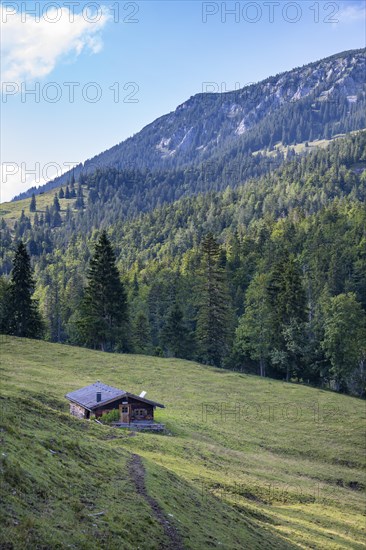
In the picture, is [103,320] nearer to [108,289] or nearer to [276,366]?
[108,289]

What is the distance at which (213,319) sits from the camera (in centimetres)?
9012

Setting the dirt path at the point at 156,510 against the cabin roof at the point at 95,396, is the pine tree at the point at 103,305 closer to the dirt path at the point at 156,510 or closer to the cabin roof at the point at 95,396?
the cabin roof at the point at 95,396

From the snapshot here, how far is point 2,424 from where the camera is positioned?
2472 centimetres

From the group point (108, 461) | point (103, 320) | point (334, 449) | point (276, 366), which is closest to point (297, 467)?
point (334, 449)

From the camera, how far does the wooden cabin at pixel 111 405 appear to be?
51.5 metres

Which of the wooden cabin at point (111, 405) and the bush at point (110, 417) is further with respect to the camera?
the wooden cabin at point (111, 405)

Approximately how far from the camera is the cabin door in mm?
52375

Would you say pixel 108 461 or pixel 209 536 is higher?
pixel 108 461

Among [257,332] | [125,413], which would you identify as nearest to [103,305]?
[257,332]

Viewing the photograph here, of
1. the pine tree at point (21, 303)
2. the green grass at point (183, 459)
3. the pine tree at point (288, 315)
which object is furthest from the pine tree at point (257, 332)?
the pine tree at point (21, 303)

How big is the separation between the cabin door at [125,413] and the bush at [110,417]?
1.45 ft

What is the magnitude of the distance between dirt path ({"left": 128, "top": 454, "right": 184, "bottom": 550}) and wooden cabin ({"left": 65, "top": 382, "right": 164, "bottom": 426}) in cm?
2032

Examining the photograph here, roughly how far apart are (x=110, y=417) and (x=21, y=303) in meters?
41.0

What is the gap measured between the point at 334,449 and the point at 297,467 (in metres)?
8.16
